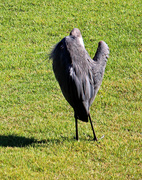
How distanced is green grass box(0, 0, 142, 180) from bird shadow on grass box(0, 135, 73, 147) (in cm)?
2

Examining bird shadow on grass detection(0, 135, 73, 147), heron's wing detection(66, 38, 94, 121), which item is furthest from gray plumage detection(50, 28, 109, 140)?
bird shadow on grass detection(0, 135, 73, 147)

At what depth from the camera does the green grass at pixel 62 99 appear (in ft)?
16.1

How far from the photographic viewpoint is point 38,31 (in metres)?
9.31

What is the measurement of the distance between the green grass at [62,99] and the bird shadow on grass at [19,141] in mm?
17

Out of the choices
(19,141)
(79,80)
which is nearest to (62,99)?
(19,141)

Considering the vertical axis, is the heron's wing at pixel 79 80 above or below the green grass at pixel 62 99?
above

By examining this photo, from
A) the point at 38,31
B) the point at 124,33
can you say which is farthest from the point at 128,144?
the point at 38,31

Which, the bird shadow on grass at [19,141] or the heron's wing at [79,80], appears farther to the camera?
the bird shadow on grass at [19,141]

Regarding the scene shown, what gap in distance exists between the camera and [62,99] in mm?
6832

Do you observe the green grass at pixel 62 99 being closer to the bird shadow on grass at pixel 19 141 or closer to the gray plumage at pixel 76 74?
the bird shadow on grass at pixel 19 141

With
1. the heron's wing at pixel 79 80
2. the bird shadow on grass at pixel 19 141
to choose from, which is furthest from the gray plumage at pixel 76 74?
the bird shadow on grass at pixel 19 141

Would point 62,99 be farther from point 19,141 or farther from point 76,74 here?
point 76,74

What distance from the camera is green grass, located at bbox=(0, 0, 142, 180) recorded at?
4.92m

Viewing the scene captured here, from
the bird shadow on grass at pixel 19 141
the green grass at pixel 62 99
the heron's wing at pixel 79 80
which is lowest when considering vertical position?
the bird shadow on grass at pixel 19 141
